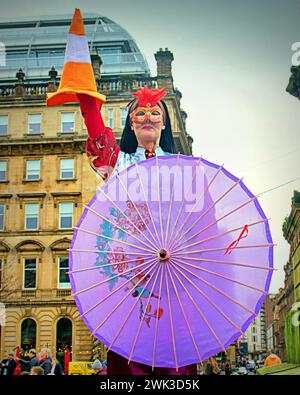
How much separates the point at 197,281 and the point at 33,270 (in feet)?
21.7

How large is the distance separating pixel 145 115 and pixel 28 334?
500 cm

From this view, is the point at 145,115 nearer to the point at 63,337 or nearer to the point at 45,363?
the point at 45,363

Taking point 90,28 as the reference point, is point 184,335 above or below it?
below

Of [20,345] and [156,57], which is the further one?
[20,345]

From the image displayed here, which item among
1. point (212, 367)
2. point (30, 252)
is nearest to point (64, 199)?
point (30, 252)

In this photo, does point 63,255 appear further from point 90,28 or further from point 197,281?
point 197,281

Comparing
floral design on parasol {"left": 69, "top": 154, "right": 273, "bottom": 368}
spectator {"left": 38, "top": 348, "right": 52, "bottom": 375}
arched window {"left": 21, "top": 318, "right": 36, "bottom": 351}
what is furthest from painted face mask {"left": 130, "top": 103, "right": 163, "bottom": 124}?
arched window {"left": 21, "top": 318, "right": 36, "bottom": 351}

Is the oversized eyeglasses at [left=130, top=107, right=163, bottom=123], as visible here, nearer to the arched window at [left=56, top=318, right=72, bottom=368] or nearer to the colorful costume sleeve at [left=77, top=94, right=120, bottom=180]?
the colorful costume sleeve at [left=77, top=94, right=120, bottom=180]

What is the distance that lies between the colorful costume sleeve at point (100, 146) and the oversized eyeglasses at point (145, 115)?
0.55ft
